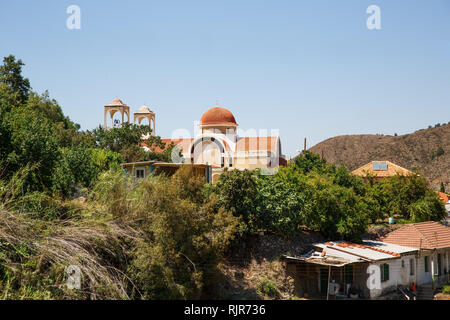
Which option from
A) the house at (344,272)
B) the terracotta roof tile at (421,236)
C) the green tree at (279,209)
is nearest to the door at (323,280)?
the house at (344,272)

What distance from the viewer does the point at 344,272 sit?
16.0 m

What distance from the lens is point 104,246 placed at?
10.3m

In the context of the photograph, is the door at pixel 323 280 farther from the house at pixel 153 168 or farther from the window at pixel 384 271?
the house at pixel 153 168

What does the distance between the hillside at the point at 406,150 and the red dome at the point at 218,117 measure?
1457 cm

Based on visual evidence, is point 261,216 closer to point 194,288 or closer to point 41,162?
point 194,288

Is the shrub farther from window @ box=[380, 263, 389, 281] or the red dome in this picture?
the red dome

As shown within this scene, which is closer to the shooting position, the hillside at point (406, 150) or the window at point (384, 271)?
the window at point (384, 271)

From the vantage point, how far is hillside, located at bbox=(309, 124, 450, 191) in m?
54.6

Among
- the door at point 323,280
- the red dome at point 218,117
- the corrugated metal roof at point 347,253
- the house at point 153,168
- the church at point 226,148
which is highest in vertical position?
the red dome at point 218,117

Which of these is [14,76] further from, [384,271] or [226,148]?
[384,271]

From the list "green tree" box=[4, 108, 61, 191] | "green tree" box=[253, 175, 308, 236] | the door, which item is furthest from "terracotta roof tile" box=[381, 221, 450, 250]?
"green tree" box=[4, 108, 61, 191]

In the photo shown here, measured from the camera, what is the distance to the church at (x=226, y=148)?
3831 cm
